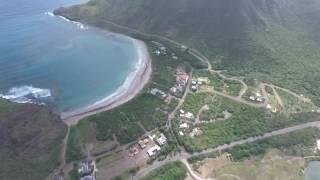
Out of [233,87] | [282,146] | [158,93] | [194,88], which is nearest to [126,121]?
[158,93]

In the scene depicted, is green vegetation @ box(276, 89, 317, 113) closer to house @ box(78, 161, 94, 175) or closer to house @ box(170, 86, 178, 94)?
house @ box(170, 86, 178, 94)

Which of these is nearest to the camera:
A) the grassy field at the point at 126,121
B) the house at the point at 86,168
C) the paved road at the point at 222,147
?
the house at the point at 86,168

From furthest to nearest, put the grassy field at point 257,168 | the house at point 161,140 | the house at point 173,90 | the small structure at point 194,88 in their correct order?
1. the small structure at point 194,88
2. the house at point 173,90
3. the house at point 161,140
4. the grassy field at point 257,168

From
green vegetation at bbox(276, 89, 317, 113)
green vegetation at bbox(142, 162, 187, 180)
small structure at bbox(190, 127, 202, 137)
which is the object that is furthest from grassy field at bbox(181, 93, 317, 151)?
green vegetation at bbox(142, 162, 187, 180)

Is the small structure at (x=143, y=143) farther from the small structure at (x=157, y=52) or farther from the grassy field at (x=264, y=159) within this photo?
the small structure at (x=157, y=52)

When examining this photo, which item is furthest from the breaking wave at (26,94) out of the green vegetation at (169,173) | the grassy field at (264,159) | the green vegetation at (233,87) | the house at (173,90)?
the green vegetation at (233,87)

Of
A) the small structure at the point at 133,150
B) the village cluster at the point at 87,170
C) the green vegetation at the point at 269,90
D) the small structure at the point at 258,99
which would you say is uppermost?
the small structure at the point at 258,99

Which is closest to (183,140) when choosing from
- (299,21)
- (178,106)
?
(178,106)

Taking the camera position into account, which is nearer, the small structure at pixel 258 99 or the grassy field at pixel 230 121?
the grassy field at pixel 230 121
